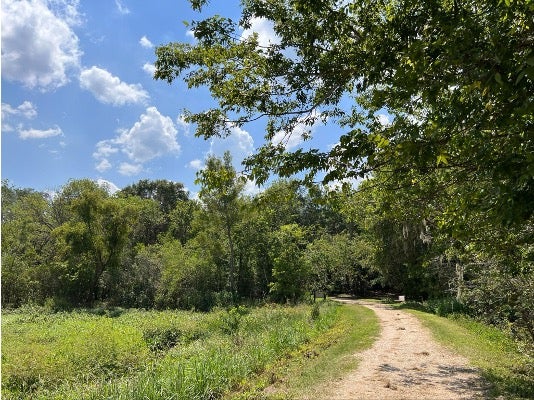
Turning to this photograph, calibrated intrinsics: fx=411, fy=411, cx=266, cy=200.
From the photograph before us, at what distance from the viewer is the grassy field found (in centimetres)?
807

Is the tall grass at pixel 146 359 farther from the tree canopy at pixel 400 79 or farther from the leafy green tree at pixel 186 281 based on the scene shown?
the leafy green tree at pixel 186 281

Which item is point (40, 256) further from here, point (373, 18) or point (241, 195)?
point (373, 18)

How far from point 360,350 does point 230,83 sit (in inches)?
329

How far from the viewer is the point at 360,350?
36.7ft

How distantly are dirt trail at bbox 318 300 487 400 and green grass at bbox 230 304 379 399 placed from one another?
0.32 meters

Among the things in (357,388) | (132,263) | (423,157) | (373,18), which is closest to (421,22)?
(373,18)

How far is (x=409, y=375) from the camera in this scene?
8.59 meters

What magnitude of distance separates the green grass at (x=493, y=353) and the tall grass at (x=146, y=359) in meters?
4.38

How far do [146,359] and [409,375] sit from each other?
920 centimetres

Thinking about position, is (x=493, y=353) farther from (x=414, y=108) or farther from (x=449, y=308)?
(x=449, y=308)

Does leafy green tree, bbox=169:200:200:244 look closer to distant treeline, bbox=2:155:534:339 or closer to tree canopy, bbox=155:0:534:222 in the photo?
distant treeline, bbox=2:155:534:339

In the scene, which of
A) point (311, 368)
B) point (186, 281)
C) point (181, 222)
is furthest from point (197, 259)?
point (311, 368)

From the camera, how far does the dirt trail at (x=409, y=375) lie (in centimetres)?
731

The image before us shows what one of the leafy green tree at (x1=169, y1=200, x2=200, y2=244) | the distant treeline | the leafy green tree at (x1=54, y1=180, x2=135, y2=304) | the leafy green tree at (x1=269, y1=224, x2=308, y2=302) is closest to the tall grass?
the leafy green tree at (x1=269, y1=224, x2=308, y2=302)
